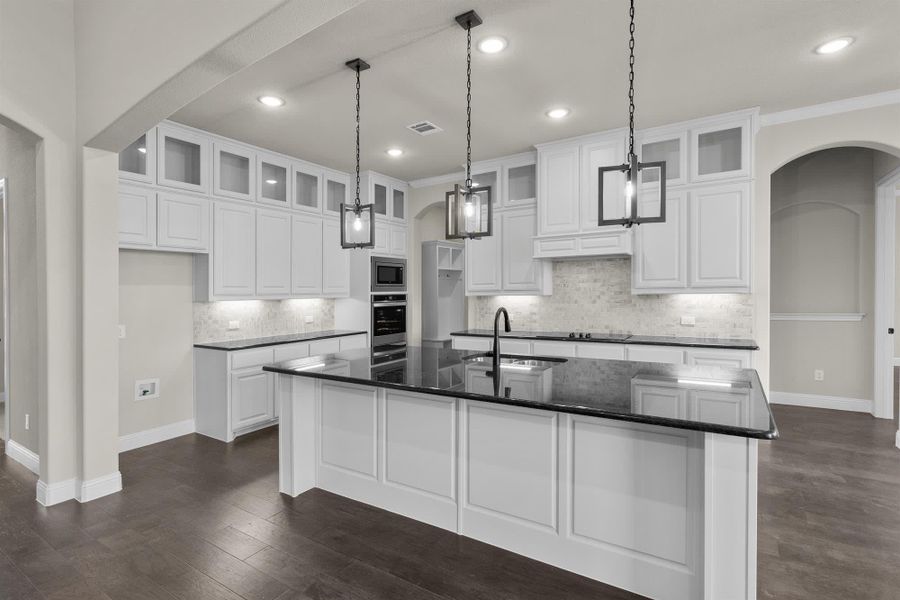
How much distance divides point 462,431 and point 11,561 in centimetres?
242

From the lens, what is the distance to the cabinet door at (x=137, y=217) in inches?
149

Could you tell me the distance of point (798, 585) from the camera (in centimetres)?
213

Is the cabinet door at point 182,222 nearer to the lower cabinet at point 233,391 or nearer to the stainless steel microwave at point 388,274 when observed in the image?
the lower cabinet at point 233,391

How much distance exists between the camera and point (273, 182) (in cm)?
510

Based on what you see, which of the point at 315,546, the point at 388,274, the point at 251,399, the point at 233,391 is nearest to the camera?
the point at 315,546

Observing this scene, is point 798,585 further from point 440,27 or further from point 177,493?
point 177,493

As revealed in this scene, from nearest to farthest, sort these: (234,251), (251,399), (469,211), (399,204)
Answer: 1. (469,211)
2. (251,399)
3. (234,251)
4. (399,204)

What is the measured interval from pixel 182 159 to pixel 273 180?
97cm

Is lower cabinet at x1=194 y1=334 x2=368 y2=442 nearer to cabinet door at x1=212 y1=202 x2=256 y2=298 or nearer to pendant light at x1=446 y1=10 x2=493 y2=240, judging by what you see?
cabinet door at x1=212 y1=202 x2=256 y2=298

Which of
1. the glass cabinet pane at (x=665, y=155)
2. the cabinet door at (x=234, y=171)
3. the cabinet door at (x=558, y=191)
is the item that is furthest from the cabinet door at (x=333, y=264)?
the glass cabinet pane at (x=665, y=155)

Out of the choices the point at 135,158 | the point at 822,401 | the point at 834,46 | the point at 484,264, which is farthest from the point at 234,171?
the point at 822,401

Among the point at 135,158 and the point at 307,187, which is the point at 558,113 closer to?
the point at 307,187

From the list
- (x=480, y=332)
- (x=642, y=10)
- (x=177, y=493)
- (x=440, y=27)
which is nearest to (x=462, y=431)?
(x=177, y=493)

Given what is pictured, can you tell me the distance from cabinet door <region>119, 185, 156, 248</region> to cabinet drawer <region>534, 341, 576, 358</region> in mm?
3724
